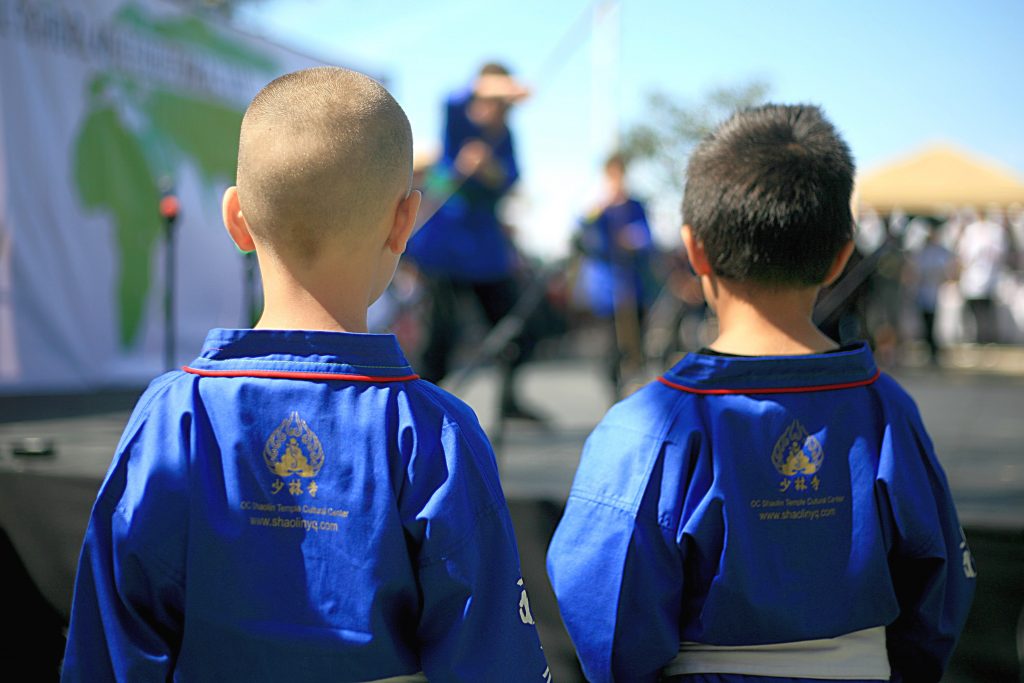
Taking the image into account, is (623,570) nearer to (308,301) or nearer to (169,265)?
(308,301)

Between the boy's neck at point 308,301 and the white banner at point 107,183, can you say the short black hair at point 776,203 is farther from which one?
the white banner at point 107,183

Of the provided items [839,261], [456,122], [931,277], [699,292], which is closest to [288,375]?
[839,261]

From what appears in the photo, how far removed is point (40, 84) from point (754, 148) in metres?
3.92

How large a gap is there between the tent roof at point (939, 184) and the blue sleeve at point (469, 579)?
894 cm

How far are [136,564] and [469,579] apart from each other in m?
0.28

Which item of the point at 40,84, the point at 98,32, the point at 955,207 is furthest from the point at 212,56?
the point at 955,207

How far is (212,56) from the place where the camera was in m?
5.34

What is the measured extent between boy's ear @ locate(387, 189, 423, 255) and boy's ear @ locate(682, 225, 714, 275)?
37cm

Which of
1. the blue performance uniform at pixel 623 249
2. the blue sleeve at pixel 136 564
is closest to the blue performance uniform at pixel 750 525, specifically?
the blue sleeve at pixel 136 564

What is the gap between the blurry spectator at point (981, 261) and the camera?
8.59 metres

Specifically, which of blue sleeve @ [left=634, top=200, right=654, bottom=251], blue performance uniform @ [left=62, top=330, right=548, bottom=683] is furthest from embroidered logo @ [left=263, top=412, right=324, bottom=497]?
blue sleeve @ [left=634, top=200, right=654, bottom=251]

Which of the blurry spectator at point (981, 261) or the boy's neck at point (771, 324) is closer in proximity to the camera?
the boy's neck at point (771, 324)

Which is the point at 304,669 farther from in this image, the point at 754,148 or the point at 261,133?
the point at 754,148

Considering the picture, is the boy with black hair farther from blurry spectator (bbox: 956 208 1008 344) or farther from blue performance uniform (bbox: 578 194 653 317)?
blurry spectator (bbox: 956 208 1008 344)
